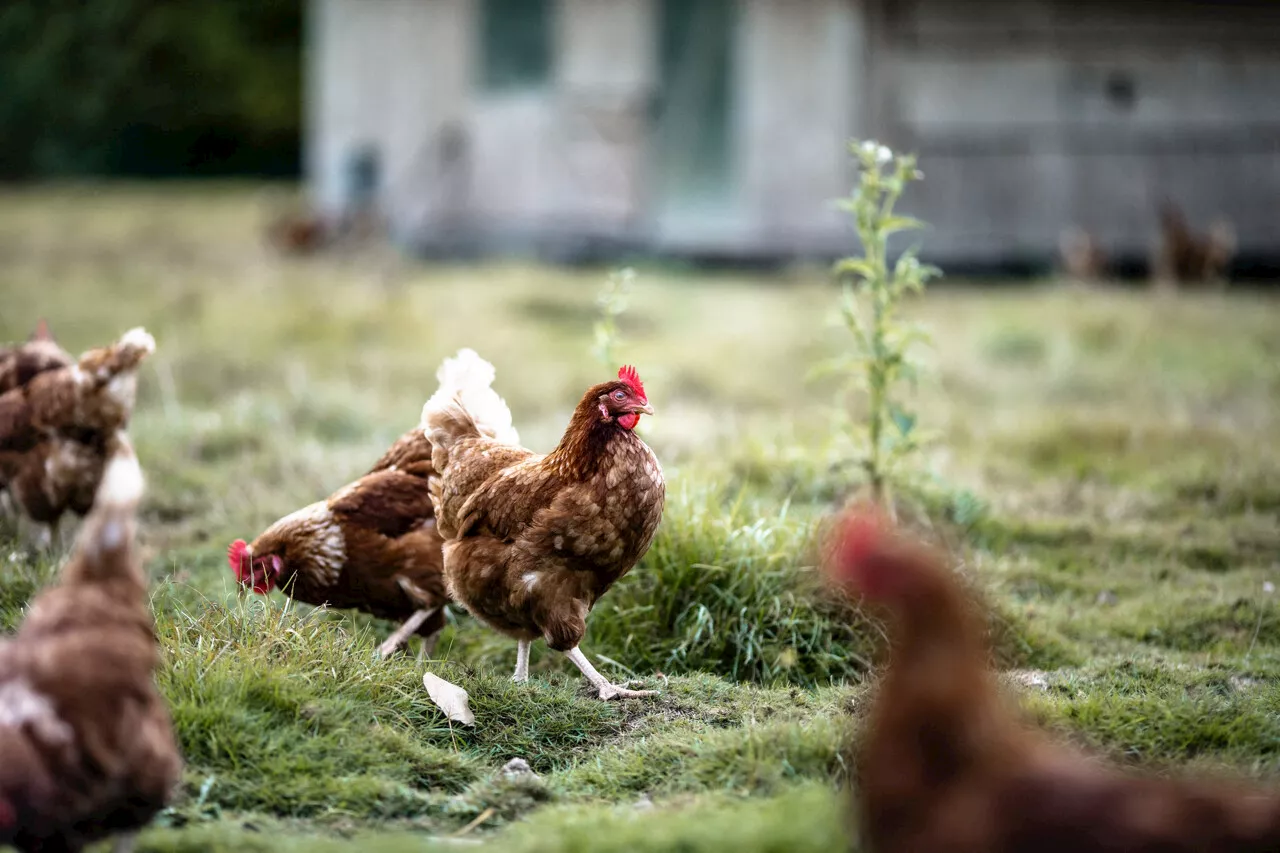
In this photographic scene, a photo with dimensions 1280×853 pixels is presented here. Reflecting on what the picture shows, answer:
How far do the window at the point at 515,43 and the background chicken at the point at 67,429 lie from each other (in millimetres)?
11242

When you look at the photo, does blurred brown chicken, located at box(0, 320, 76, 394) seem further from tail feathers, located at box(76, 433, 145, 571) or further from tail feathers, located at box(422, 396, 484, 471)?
tail feathers, located at box(76, 433, 145, 571)

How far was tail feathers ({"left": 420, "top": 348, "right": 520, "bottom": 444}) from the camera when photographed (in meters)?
4.72

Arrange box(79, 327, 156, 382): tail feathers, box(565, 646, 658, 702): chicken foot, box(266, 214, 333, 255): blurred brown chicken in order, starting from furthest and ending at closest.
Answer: box(266, 214, 333, 255): blurred brown chicken
box(79, 327, 156, 382): tail feathers
box(565, 646, 658, 702): chicken foot

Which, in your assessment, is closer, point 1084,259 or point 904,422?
point 904,422

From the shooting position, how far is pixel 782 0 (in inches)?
590

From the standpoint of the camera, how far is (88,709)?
2.87m

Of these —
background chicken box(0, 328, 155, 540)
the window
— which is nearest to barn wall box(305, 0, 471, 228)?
the window

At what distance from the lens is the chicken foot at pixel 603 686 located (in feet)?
14.1

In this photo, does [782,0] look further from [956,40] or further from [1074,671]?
[1074,671]

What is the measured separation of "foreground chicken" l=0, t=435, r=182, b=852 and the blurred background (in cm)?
1252

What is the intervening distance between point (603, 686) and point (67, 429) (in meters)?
2.64

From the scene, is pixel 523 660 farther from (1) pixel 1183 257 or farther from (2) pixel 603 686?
(1) pixel 1183 257

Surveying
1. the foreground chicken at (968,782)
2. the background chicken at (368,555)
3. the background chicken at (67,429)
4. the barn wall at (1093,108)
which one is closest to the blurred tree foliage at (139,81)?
the barn wall at (1093,108)

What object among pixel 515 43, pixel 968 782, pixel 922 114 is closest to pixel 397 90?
pixel 515 43
